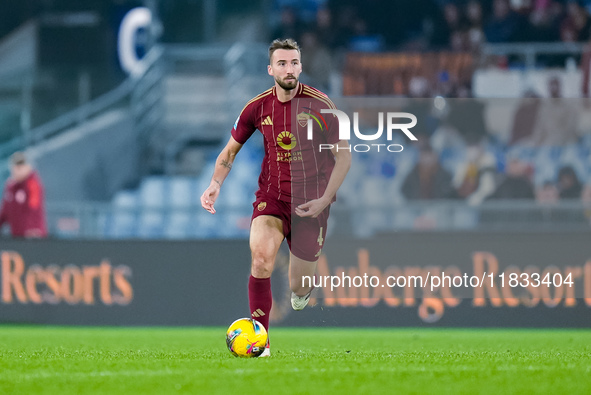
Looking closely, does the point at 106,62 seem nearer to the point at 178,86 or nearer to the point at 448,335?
the point at 178,86

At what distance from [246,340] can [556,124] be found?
6532mm

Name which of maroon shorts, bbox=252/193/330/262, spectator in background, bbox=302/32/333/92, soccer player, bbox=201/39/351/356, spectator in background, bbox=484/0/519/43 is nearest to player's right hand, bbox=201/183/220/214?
soccer player, bbox=201/39/351/356

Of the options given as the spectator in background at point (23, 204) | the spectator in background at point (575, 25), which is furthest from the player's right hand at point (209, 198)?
the spectator in background at point (575, 25)

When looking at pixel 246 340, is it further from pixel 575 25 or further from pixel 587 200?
pixel 575 25

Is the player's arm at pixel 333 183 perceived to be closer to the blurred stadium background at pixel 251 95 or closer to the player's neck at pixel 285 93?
the player's neck at pixel 285 93

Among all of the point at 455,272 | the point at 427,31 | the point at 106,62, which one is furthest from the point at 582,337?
the point at 106,62

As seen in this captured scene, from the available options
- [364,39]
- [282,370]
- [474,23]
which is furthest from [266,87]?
[282,370]

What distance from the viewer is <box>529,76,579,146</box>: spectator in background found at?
10.8m

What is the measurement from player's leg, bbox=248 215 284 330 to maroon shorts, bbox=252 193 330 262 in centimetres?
10

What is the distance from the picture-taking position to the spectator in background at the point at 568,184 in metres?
10.4

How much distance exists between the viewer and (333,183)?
594 cm

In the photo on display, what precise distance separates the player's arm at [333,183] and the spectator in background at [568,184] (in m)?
5.11

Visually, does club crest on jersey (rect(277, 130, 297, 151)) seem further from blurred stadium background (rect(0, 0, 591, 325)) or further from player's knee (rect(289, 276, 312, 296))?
blurred stadium background (rect(0, 0, 591, 325))

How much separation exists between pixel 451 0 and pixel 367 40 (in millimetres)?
1560
